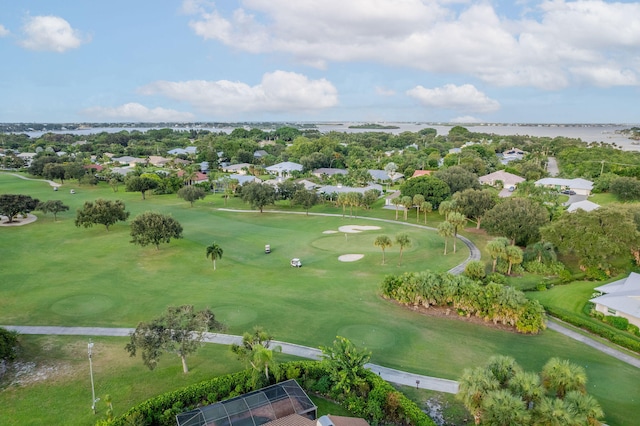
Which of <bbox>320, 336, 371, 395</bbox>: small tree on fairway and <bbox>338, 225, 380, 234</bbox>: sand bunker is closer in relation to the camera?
Answer: <bbox>320, 336, 371, 395</bbox>: small tree on fairway

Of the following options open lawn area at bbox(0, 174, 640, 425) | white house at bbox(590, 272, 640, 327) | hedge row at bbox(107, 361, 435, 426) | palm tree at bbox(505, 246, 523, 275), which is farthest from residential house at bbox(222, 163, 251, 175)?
hedge row at bbox(107, 361, 435, 426)

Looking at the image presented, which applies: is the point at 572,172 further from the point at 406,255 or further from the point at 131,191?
the point at 131,191

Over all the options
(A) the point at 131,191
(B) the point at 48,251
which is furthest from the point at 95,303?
(A) the point at 131,191

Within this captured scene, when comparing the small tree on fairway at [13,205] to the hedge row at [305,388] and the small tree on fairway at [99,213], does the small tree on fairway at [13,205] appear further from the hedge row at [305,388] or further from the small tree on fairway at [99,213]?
the hedge row at [305,388]

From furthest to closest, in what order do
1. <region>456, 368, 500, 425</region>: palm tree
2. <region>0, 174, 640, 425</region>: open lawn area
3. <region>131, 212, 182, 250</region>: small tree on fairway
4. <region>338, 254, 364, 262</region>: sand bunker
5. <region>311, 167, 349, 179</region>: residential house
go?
1. <region>311, 167, 349, 179</region>: residential house
2. <region>338, 254, 364, 262</region>: sand bunker
3. <region>131, 212, 182, 250</region>: small tree on fairway
4. <region>0, 174, 640, 425</region>: open lawn area
5. <region>456, 368, 500, 425</region>: palm tree

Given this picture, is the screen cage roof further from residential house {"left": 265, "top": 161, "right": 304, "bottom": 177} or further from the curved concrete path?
residential house {"left": 265, "top": 161, "right": 304, "bottom": 177}

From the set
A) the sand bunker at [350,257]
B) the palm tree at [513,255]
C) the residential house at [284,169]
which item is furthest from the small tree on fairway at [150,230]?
the residential house at [284,169]
